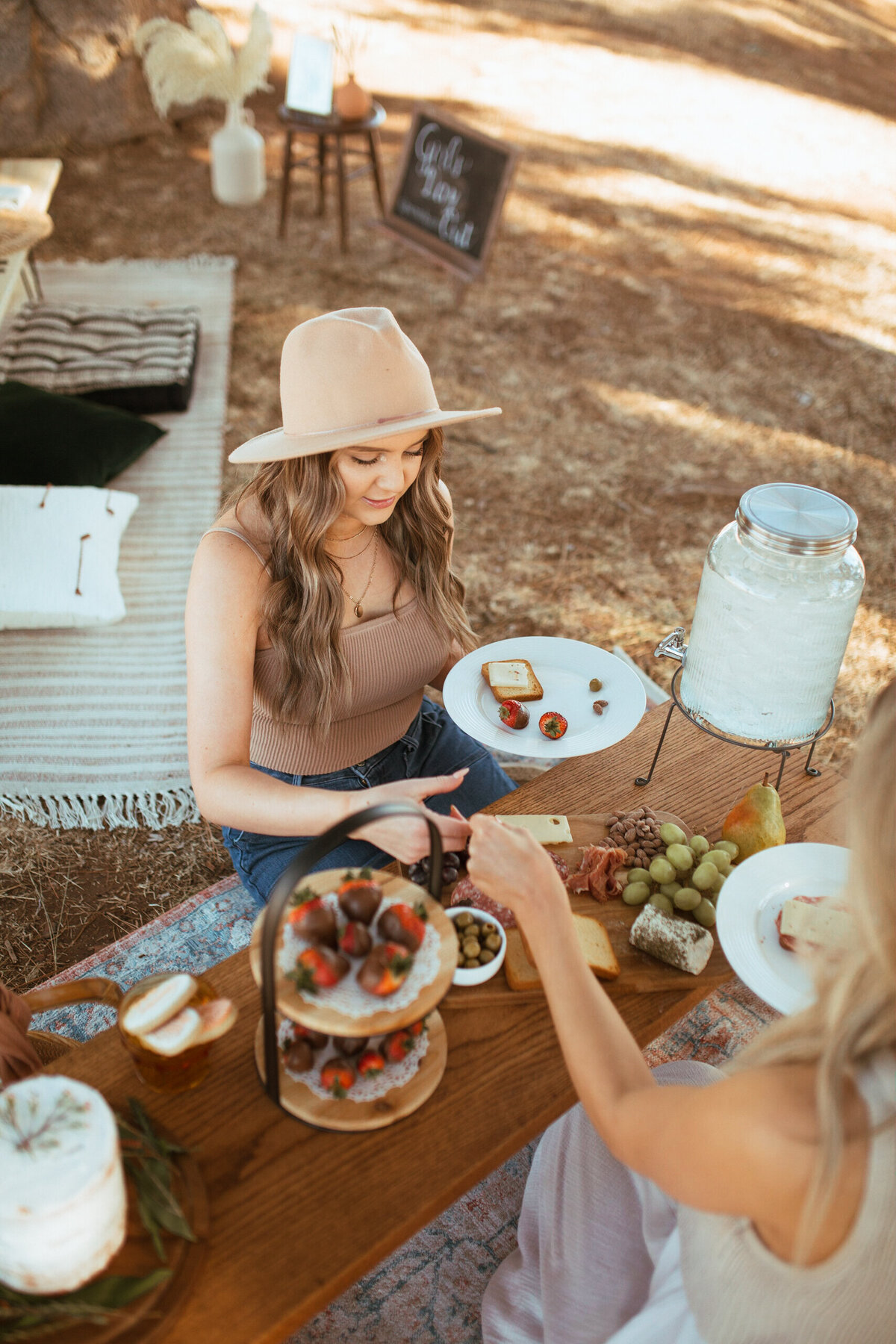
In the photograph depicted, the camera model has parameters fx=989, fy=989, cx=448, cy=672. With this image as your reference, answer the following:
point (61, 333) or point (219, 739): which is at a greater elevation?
point (219, 739)

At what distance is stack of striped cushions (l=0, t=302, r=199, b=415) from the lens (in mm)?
3928

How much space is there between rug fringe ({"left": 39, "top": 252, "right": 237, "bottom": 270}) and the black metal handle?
4.84 meters

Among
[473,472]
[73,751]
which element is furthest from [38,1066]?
[473,472]

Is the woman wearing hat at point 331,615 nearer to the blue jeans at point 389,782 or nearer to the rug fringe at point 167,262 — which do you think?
the blue jeans at point 389,782

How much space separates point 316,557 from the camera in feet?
5.96

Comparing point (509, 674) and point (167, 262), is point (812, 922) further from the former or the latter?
point (167, 262)

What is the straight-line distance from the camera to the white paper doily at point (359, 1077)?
1283mm

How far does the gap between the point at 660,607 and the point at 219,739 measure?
→ 226 cm

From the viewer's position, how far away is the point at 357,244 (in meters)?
5.70

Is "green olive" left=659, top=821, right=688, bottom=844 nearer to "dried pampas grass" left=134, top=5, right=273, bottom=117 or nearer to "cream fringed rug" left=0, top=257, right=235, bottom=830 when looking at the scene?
"cream fringed rug" left=0, top=257, right=235, bottom=830

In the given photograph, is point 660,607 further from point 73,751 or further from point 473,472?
point 73,751

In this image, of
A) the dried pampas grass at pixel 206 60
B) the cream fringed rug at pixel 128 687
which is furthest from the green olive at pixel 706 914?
the dried pampas grass at pixel 206 60

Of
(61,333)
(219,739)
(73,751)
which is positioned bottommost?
(73,751)

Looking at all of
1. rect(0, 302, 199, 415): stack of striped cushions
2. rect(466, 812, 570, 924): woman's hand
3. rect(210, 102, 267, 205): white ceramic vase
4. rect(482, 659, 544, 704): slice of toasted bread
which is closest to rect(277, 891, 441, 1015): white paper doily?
rect(466, 812, 570, 924): woman's hand
